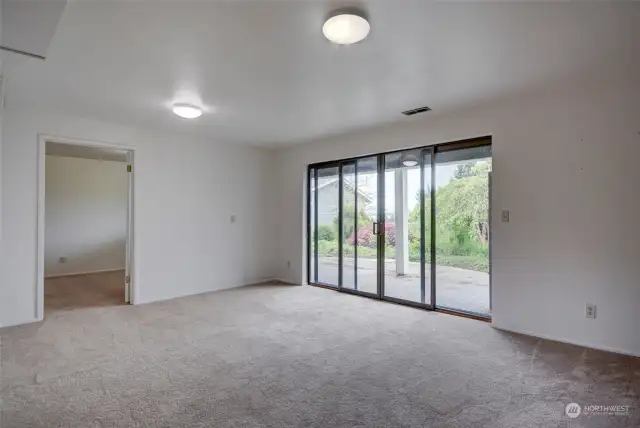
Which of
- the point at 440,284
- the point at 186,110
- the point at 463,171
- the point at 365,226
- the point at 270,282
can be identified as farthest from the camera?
the point at 270,282

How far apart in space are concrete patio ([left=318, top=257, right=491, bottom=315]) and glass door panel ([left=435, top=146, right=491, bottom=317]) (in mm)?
14

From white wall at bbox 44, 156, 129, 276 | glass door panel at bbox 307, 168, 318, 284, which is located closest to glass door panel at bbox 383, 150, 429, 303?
glass door panel at bbox 307, 168, 318, 284

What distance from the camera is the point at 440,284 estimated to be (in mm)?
4559

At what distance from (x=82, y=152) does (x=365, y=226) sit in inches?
208

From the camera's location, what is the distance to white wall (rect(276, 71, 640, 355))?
301 centimetres

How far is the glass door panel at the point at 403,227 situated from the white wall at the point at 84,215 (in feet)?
16.5

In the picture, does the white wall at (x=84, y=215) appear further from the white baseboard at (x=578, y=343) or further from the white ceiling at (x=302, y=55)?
the white baseboard at (x=578, y=343)

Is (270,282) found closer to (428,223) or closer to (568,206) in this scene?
(428,223)

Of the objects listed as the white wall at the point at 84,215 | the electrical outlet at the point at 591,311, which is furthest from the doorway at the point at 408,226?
the white wall at the point at 84,215

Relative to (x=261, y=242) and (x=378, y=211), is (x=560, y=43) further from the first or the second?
(x=261, y=242)

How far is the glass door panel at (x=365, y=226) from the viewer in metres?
5.05

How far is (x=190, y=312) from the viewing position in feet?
14.1

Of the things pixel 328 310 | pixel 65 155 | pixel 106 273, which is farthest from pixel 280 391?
pixel 65 155

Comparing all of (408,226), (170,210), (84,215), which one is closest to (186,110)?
(170,210)
